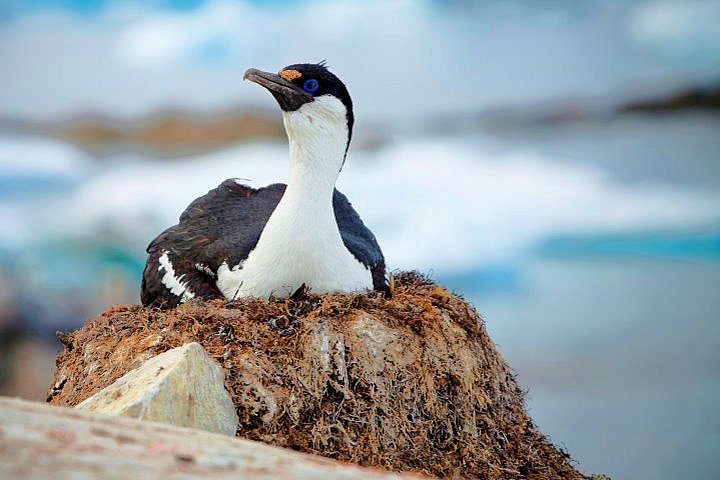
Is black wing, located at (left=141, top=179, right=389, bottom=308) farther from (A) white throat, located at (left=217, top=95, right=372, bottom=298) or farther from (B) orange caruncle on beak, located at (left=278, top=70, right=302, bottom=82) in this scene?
(B) orange caruncle on beak, located at (left=278, top=70, right=302, bottom=82)

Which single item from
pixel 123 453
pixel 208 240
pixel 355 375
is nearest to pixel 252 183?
pixel 208 240

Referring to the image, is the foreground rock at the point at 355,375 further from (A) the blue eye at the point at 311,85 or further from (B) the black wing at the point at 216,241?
(A) the blue eye at the point at 311,85

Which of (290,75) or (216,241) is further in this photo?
(216,241)

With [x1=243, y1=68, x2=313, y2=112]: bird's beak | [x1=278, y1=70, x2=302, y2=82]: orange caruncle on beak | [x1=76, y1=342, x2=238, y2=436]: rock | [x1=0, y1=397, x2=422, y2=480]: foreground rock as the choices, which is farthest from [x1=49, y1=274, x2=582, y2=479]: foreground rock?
[x1=0, y1=397, x2=422, y2=480]: foreground rock

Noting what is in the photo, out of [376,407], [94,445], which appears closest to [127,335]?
[376,407]

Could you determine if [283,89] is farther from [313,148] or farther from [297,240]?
[297,240]

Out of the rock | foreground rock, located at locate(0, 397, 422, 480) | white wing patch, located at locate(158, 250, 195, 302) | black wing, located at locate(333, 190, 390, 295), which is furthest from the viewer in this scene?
black wing, located at locate(333, 190, 390, 295)

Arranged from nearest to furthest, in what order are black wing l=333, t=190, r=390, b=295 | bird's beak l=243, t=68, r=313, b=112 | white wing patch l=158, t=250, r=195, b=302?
bird's beak l=243, t=68, r=313, b=112 → white wing patch l=158, t=250, r=195, b=302 → black wing l=333, t=190, r=390, b=295

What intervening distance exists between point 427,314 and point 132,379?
1731 mm

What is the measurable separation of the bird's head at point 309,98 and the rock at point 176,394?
1.57 m

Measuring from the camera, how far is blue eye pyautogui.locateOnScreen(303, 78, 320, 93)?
17.3ft

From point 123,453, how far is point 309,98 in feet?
10.1

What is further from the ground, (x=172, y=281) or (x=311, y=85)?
(x=311, y=85)

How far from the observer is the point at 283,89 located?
5.25 meters
